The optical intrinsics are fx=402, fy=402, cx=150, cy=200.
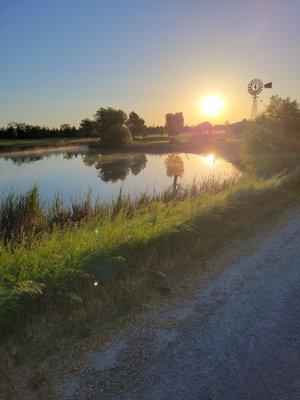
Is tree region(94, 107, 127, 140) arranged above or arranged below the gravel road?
above

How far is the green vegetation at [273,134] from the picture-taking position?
24656 mm

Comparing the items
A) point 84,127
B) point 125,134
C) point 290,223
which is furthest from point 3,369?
point 84,127

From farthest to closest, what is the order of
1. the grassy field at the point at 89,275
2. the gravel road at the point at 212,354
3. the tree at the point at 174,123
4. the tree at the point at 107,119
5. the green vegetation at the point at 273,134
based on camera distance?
1. the tree at the point at 174,123
2. the tree at the point at 107,119
3. the green vegetation at the point at 273,134
4. the grassy field at the point at 89,275
5. the gravel road at the point at 212,354

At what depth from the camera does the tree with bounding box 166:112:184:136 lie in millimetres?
115312

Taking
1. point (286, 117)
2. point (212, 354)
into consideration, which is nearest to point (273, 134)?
point (286, 117)

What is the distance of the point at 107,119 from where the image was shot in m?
87.9

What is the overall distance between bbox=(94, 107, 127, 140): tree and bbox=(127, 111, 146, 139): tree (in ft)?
60.6

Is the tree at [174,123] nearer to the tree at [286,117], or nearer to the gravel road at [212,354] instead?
the tree at [286,117]

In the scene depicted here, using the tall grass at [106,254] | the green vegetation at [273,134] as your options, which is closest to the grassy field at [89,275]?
the tall grass at [106,254]

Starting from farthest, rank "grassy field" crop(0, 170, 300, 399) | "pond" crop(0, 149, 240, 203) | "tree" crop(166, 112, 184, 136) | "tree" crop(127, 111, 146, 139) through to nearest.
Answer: "tree" crop(166, 112, 184, 136) < "tree" crop(127, 111, 146, 139) < "pond" crop(0, 149, 240, 203) < "grassy field" crop(0, 170, 300, 399)

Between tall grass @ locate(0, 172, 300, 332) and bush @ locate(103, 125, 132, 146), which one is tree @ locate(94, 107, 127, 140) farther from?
tall grass @ locate(0, 172, 300, 332)

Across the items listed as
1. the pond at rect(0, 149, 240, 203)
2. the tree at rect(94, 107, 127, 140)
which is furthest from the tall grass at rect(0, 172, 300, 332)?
the tree at rect(94, 107, 127, 140)

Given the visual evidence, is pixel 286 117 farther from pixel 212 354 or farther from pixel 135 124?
pixel 135 124

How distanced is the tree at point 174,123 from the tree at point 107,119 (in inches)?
1083
